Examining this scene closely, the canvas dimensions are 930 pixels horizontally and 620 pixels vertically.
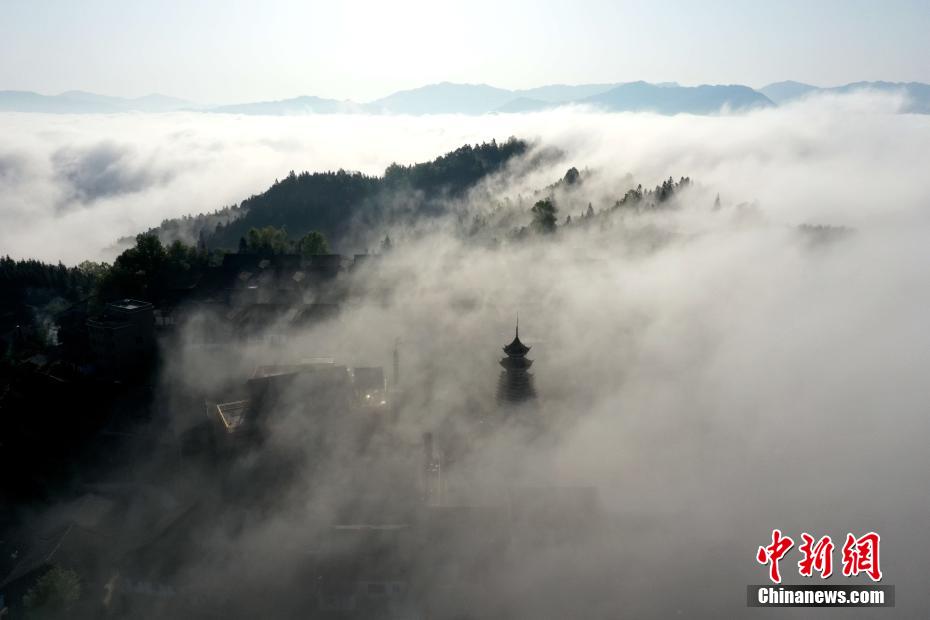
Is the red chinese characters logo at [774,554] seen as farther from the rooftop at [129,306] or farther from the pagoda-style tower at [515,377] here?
the rooftop at [129,306]

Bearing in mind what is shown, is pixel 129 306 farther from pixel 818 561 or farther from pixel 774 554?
pixel 818 561

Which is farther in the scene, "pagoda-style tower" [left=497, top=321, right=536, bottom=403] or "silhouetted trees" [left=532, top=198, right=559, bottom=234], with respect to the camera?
"silhouetted trees" [left=532, top=198, right=559, bottom=234]

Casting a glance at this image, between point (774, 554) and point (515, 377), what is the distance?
15.8 m

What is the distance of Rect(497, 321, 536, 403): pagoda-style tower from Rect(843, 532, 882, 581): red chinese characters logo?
1779 centimetres

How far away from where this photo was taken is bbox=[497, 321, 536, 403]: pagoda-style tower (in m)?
36.6

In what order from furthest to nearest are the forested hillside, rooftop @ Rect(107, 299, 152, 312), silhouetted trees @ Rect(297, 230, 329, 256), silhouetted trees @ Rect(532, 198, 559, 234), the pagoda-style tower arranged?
the forested hillside
silhouetted trees @ Rect(532, 198, 559, 234)
silhouetted trees @ Rect(297, 230, 329, 256)
rooftop @ Rect(107, 299, 152, 312)
the pagoda-style tower

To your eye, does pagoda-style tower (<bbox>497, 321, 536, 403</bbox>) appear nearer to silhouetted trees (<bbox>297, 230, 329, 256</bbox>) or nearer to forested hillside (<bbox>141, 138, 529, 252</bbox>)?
silhouetted trees (<bbox>297, 230, 329, 256</bbox>)

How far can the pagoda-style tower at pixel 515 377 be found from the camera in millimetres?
36594

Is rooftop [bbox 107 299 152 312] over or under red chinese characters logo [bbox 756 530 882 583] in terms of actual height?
over

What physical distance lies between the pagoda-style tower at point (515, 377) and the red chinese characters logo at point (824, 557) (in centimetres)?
1457

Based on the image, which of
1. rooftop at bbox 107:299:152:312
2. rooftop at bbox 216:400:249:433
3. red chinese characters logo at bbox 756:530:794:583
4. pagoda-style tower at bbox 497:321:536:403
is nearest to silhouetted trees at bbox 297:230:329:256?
rooftop at bbox 107:299:152:312

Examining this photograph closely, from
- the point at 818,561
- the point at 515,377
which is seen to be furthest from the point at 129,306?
the point at 818,561

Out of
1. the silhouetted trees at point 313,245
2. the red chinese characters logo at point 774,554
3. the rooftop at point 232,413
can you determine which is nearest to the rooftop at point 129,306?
the rooftop at point 232,413

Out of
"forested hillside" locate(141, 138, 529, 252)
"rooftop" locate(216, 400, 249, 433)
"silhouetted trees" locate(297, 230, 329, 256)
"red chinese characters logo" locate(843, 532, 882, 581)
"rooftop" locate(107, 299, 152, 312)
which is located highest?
"forested hillside" locate(141, 138, 529, 252)
